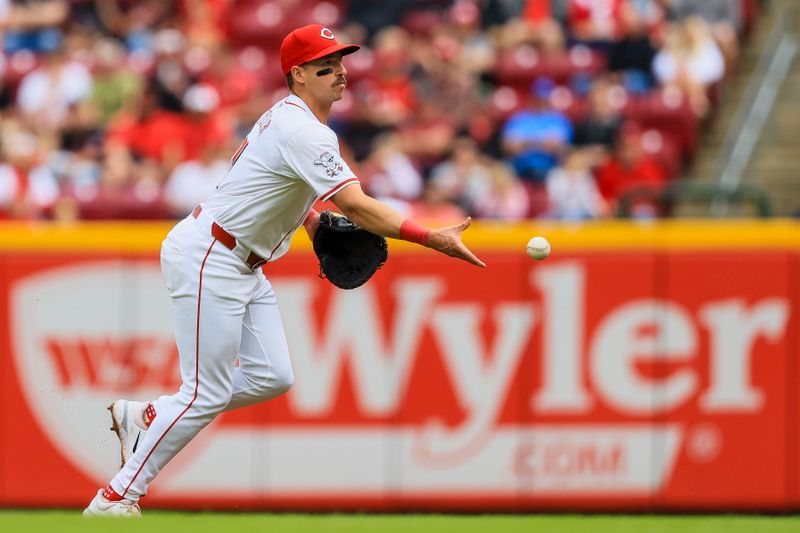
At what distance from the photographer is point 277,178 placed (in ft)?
20.3

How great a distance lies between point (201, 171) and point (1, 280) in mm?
2624

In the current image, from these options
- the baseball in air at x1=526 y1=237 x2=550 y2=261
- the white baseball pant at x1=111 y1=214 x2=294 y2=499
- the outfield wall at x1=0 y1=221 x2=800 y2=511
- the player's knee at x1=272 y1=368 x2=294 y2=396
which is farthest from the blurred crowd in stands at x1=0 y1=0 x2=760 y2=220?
the baseball in air at x1=526 y1=237 x2=550 y2=261

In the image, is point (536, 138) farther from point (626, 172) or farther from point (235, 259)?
point (235, 259)

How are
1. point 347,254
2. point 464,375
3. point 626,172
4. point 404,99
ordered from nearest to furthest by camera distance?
point 347,254
point 464,375
point 626,172
point 404,99

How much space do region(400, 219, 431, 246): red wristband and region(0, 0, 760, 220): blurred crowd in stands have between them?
5197mm

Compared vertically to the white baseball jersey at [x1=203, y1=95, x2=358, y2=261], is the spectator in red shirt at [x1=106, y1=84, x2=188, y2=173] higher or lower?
lower

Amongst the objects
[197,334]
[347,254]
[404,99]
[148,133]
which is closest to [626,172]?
[404,99]

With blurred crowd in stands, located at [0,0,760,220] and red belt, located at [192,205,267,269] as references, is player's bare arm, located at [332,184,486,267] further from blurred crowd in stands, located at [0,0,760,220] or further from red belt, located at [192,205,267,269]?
blurred crowd in stands, located at [0,0,760,220]

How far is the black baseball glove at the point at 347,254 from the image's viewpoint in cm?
664

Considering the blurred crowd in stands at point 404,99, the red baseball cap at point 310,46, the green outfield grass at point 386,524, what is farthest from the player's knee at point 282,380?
the blurred crowd in stands at point 404,99

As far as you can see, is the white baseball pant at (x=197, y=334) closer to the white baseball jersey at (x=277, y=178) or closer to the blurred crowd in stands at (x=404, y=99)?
the white baseball jersey at (x=277, y=178)

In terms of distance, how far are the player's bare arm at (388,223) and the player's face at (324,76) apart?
51 centimetres

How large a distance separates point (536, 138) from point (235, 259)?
6.56 meters

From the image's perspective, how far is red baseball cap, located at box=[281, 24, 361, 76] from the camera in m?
6.12
